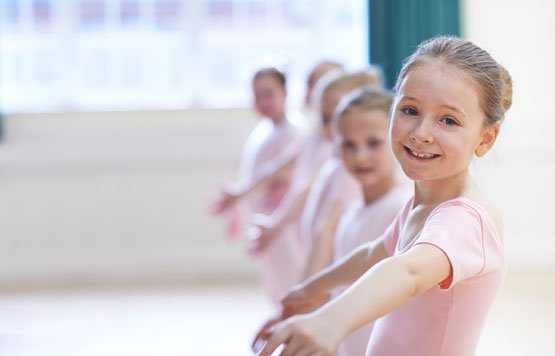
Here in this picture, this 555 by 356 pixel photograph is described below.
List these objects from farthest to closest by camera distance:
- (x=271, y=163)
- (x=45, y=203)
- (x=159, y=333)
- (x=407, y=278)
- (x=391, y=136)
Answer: (x=45, y=203) < (x=159, y=333) < (x=271, y=163) < (x=391, y=136) < (x=407, y=278)

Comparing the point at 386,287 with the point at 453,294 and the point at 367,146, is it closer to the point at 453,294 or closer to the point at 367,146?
the point at 453,294

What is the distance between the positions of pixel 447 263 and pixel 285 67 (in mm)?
3366

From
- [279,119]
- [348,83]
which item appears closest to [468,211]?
[348,83]

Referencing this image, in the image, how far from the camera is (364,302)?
125 cm

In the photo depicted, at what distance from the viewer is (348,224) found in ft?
8.13

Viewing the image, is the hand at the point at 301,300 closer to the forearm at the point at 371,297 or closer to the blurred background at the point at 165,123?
the forearm at the point at 371,297

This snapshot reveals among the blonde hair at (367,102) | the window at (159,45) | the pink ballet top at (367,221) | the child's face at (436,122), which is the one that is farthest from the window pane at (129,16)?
the child's face at (436,122)

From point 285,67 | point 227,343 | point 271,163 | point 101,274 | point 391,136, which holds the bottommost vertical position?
point 101,274

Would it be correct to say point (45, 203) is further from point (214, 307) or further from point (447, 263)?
point (447, 263)

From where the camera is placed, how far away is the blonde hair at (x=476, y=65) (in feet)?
4.92

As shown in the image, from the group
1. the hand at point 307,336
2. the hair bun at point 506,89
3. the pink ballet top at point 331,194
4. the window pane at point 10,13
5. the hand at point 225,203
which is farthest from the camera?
the window pane at point 10,13

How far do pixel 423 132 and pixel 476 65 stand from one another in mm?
142

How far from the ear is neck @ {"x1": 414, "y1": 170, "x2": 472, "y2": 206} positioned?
38mm

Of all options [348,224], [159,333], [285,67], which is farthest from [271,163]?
[348,224]
